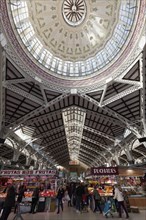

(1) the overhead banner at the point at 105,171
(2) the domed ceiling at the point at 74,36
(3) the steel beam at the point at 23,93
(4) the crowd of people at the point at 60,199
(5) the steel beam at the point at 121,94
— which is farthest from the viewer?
(2) the domed ceiling at the point at 74,36

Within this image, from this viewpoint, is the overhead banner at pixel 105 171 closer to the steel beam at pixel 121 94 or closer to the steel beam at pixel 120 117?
the steel beam at pixel 121 94

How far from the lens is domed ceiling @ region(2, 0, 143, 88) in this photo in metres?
25.5

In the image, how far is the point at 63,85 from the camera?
91.5ft

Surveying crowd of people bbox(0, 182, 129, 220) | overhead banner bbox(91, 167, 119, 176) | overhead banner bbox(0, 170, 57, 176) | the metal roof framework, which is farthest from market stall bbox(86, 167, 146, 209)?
the metal roof framework

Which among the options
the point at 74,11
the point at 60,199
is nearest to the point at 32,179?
the point at 60,199

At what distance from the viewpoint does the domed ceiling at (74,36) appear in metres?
25.5

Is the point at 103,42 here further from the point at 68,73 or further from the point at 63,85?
the point at 63,85

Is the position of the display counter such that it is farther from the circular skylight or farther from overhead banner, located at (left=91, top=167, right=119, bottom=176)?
the circular skylight

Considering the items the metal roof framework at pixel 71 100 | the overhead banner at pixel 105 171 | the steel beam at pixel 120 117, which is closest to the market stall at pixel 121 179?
the overhead banner at pixel 105 171

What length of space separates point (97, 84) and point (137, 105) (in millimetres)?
6582

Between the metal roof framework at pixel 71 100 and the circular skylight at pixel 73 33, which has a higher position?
the circular skylight at pixel 73 33

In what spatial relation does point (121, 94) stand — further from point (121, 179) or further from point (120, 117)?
point (121, 179)

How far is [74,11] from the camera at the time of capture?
1242 inches

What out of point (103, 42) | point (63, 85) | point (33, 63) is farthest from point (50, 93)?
point (103, 42)
